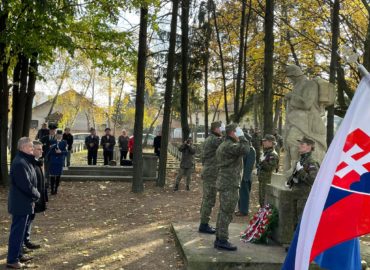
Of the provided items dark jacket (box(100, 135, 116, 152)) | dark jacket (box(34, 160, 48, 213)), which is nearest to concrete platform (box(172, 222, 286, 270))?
dark jacket (box(34, 160, 48, 213))

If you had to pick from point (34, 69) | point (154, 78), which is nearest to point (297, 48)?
point (154, 78)

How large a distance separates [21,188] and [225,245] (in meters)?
3.06

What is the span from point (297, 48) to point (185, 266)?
633 inches

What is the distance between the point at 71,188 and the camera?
45.9 feet

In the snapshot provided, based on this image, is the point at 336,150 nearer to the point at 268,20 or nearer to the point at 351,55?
the point at 351,55

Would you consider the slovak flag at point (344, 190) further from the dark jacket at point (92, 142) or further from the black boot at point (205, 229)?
the dark jacket at point (92, 142)

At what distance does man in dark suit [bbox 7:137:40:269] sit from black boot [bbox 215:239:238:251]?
2.76 m

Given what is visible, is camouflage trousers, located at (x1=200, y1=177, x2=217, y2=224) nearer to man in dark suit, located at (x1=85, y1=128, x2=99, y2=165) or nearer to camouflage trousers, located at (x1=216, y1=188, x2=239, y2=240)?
camouflage trousers, located at (x1=216, y1=188, x2=239, y2=240)

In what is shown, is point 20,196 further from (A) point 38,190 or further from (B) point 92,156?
(B) point 92,156

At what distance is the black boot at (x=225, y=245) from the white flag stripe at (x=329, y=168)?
3.80 metres

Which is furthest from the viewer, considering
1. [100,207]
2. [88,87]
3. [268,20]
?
[88,87]

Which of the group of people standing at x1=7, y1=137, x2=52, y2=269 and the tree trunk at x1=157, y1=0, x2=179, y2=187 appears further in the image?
the tree trunk at x1=157, y1=0, x2=179, y2=187

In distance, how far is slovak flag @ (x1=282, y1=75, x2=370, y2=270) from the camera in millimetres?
3027

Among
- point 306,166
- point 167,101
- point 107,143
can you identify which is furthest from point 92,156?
point 306,166
